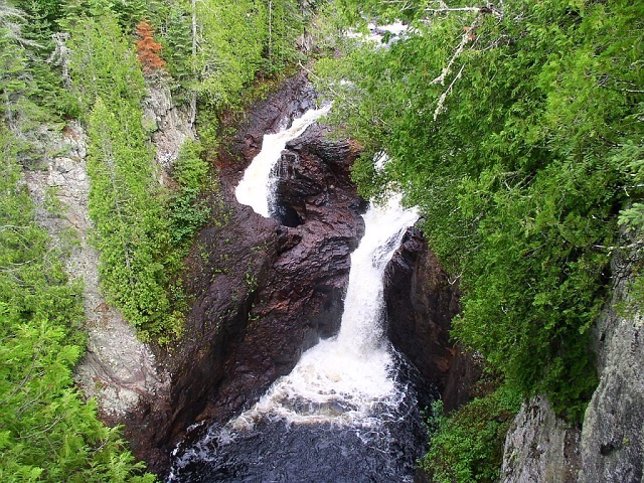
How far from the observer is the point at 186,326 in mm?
15242

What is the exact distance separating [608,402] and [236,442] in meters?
12.9

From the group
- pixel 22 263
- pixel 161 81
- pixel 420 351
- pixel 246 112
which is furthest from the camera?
pixel 246 112

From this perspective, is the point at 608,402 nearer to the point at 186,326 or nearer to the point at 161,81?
the point at 186,326

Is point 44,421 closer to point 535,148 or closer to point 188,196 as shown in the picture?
point 535,148

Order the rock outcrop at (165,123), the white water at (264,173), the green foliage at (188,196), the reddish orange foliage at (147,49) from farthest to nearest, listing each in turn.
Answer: the white water at (264,173) < the reddish orange foliage at (147,49) < the rock outcrop at (165,123) < the green foliage at (188,196)

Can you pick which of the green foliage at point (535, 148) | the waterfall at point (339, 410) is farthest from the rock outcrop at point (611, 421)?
the waterfall at point (339, 410)

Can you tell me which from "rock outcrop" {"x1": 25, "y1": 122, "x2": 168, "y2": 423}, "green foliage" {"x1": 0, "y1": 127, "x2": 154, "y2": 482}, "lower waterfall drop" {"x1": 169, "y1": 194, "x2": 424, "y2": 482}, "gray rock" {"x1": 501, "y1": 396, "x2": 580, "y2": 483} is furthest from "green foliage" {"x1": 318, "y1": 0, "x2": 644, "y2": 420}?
"rock outcrop" {"x1": 25, "y1": 122, "x2": 168, "y2": 423}

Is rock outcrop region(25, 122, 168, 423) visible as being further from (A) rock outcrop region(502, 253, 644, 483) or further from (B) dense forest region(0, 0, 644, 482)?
(A) rock outcrop region(502, 253, 644, 483)

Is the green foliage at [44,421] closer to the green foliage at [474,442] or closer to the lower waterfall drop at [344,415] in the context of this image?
the green foliage at [474,442]

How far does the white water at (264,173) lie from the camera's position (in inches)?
758

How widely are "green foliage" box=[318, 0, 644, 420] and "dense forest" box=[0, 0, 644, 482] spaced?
3 cm

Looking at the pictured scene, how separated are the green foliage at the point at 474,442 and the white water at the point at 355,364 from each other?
3262 mm

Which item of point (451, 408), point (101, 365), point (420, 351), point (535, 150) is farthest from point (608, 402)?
point (101, 365)

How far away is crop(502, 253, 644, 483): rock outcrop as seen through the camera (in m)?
4.61
